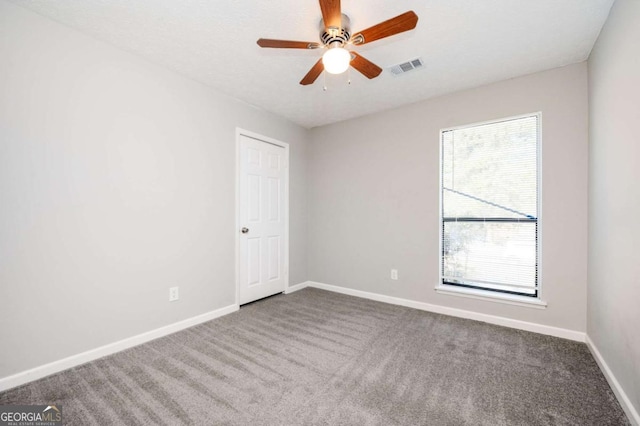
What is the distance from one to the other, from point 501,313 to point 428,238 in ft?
3.46

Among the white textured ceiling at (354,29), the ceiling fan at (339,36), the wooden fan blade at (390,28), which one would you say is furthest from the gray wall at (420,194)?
the wooden fan blade at (390,28)

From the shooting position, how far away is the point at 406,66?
2666mm

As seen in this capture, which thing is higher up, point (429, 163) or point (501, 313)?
point (429, 163)

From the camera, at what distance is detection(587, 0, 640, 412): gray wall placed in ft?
5.17

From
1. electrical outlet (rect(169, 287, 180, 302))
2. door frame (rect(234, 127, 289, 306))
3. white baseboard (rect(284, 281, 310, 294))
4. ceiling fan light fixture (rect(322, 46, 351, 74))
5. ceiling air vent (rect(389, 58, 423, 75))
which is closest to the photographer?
ceiling fan light fixture (rect(322, 46, 351, 74))

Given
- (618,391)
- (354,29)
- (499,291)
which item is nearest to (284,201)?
(354,29)

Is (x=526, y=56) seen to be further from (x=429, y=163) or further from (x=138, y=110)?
(x=138, y=110)

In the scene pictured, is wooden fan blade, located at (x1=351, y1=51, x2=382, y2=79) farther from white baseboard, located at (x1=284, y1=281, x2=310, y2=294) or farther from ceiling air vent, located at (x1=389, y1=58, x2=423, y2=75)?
white baseboard, located at (x1=284, y1=281, x2=310, y2=294)

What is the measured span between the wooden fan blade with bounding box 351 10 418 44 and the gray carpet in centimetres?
229

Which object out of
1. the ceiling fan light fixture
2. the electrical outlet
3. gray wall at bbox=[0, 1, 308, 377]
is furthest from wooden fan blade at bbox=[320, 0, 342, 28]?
the electrical outlet

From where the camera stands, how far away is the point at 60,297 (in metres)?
2.07

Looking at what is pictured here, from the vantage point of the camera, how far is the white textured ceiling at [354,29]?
1.93 m

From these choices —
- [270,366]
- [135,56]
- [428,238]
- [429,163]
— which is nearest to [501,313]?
[428,238]

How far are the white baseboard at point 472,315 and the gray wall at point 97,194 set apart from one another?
6.10ft
